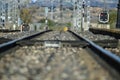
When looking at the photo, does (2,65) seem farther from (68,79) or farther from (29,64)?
(68,79)

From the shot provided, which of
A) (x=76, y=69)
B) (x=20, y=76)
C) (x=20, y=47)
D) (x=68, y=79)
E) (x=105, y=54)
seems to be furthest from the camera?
(x=20, y=47)

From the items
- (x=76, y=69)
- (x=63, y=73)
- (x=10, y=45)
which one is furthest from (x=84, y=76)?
(x=10, y=45)

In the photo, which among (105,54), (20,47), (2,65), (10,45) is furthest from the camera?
(20,47)

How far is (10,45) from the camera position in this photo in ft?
35.8

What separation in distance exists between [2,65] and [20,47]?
468 cm

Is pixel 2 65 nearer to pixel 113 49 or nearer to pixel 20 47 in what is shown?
pixel 20 47

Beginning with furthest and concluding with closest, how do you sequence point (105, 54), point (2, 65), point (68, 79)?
1. point (105, 54)
2. point (2, 65)
3. point (68, 79)

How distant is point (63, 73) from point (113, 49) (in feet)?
21.4

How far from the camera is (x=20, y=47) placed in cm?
1177

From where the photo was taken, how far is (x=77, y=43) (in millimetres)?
12258

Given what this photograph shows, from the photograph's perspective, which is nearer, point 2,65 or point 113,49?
point 2,65

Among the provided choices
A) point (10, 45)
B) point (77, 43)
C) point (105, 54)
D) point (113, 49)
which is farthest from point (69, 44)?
point (105, 54)

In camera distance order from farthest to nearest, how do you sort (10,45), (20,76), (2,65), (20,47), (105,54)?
(20,47) < (10,45) < (105,54) < (2,65) < (20,76)

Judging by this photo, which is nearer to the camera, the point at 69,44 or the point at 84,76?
the point at 84,76
